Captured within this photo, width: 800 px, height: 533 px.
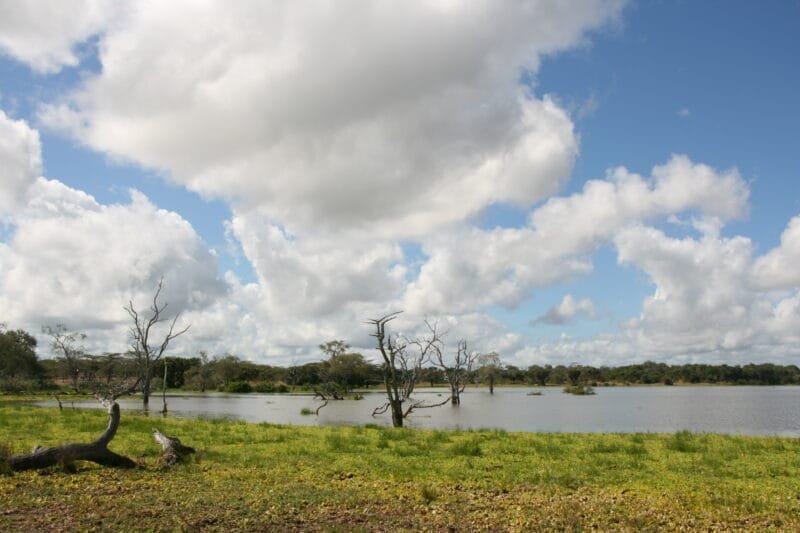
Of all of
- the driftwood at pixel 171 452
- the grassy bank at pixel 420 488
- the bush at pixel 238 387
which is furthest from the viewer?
the bush at pixel 238 387

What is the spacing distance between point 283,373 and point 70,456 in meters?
143

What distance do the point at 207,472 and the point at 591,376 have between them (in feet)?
590

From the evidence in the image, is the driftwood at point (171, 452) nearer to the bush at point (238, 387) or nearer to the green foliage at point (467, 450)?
the green foliage at point (467, 450)

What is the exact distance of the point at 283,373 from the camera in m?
151

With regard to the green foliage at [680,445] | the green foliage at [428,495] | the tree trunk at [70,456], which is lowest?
the green foliage at [680,445]

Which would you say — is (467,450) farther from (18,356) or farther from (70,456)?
(18,356)

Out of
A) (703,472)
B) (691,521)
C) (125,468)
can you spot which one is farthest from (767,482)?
(125,468)

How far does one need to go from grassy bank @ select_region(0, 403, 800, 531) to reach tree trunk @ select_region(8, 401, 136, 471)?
0.89ft

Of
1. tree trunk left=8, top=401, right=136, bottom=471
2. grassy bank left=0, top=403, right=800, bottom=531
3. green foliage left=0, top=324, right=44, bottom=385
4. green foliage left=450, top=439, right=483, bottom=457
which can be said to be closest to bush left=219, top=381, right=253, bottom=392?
green foliage left=0, top=324, right=44, bottom=385

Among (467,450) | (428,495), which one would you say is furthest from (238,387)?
(428,495)

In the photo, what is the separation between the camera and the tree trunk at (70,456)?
11945 millimetres

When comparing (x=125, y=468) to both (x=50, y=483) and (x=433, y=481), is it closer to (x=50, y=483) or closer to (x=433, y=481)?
(x=50, y=483)

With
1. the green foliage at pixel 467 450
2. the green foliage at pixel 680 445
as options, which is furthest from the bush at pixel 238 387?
the green foliage at pixel 680 445

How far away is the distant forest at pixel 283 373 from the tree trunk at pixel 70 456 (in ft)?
150
